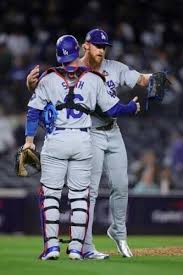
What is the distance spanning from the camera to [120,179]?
969 centimetres

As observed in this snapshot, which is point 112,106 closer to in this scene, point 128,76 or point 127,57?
point 128,76

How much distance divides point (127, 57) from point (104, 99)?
10.6m

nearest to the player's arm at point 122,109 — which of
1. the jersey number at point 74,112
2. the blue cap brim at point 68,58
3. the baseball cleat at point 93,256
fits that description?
the jersey number at point 74,112

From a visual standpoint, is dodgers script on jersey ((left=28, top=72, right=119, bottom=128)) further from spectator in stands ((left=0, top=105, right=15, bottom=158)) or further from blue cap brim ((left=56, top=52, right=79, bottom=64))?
spectator in stands ((left=0, top=105, right=15, bottom=158))

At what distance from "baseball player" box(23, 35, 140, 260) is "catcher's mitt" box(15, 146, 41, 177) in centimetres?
27

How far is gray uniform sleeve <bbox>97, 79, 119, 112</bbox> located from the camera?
916 centimetres

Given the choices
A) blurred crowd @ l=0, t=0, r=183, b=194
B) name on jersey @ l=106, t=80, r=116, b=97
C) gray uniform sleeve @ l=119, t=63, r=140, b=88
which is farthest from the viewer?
blurred crowd @ l=0, t=0, r=183, b=194

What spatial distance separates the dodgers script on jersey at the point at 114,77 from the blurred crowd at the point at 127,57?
681 cm

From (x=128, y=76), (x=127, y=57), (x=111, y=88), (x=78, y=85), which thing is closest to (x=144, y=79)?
(x=128, y=76)

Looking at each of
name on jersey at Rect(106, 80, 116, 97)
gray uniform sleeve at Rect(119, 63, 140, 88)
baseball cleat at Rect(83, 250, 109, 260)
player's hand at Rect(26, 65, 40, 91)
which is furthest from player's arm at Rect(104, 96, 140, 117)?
baseball cleat at Rect(83, 250, 109, 260)

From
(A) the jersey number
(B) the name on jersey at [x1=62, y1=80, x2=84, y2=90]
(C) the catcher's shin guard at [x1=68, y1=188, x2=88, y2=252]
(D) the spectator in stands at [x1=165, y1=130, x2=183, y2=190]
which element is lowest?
(D) the spectator in stands at [x1=165, y1=130, x2=183, y2=190]

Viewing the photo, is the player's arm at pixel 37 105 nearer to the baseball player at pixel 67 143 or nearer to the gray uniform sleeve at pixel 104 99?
the baseball player at pixel 67 143

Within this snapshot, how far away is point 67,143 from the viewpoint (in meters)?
8.92

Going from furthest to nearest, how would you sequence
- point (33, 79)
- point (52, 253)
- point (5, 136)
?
point (5, 136), point (33, 79), point (52, 253)
